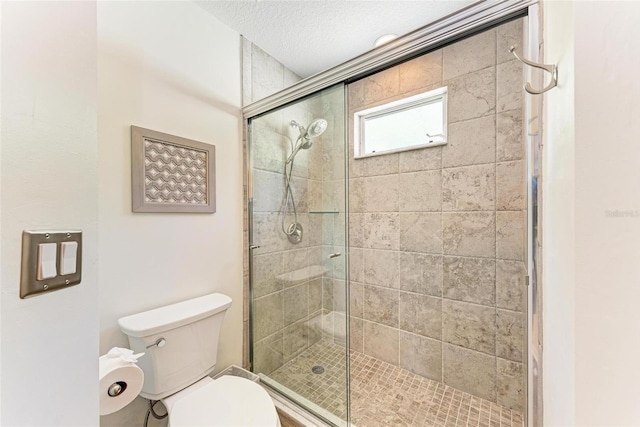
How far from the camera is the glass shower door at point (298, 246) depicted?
1500 mm

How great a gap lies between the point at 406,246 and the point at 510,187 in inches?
28.2

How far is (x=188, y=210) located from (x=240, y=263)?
1.62ft

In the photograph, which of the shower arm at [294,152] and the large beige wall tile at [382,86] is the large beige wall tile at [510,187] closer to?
the large beige wall tile at [382,86]

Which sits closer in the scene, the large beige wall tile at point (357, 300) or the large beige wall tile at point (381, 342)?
the large beige wall tile at point (381, 342)

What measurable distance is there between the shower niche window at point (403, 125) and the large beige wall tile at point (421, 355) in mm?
1364

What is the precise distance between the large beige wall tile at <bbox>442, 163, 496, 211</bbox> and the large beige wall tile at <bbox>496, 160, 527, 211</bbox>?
0.03 meters

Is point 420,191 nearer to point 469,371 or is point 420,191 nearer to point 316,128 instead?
point 316,128

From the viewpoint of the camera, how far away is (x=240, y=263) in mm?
1615

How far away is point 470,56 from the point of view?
1.51m

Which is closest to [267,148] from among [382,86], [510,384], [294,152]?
[294,152]

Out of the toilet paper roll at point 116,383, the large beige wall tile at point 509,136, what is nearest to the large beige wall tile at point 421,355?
the large beige wall tile at point 509,136

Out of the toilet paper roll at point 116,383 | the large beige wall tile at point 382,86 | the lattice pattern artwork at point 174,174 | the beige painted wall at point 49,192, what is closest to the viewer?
the beige painted wall at point 49,192
